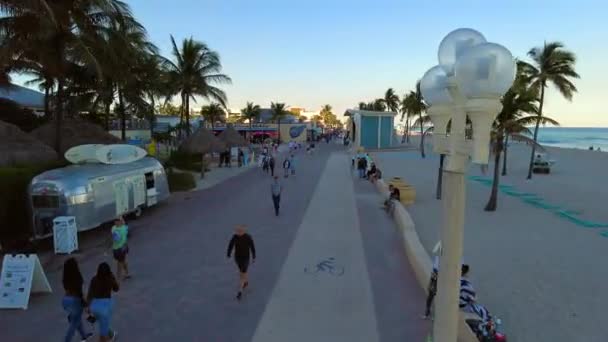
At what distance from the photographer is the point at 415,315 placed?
6.91 meters

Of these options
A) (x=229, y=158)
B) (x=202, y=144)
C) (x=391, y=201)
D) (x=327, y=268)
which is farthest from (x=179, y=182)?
(x=327, y=268)

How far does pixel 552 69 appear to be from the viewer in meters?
26.1

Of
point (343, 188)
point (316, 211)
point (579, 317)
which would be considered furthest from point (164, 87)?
point (579, 317)

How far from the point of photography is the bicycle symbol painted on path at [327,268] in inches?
352

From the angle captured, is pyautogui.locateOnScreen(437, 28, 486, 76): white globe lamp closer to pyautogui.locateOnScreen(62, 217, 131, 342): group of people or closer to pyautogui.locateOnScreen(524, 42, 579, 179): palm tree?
pyautogui.locateOnScreen(62, 217, 131, 342): group of people

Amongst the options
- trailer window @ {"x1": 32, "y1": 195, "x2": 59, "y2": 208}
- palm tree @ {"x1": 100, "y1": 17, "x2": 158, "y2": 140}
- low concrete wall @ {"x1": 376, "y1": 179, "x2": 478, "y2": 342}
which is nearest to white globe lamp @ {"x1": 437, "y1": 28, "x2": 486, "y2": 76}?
low concrete wall @ {"x1": 376, "y1": 179, "x2": 478, "y2": 342}

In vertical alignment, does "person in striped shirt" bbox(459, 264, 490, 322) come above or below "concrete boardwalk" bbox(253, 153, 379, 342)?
above

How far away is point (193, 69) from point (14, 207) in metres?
21.1

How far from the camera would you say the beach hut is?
53.8 m

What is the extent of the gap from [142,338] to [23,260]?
3019mm

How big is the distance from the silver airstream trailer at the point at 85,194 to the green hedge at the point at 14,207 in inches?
30.6

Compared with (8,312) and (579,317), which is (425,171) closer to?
(579,317)

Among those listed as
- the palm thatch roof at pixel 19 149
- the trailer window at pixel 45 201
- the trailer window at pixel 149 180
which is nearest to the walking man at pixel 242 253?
the trailer window at pixel 45 201

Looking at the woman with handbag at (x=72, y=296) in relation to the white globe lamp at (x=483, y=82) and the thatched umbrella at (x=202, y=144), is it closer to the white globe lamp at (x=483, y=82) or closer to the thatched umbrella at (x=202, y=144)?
the white globe lamp at (x=483, y=82)
